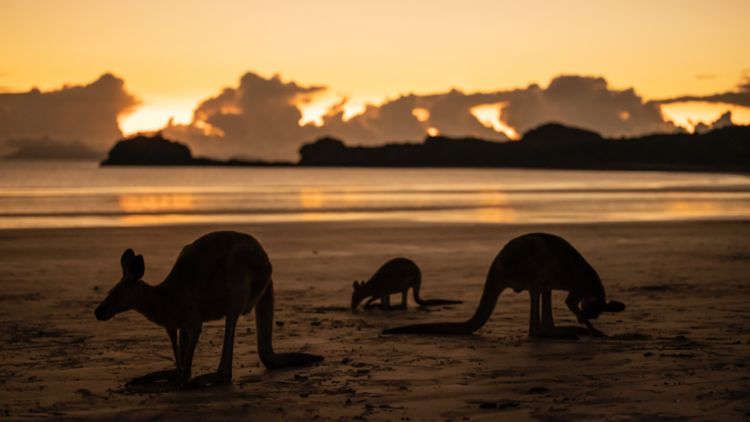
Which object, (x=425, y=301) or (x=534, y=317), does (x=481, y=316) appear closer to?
(x=534, y=317)

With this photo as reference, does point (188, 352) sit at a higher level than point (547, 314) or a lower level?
higher

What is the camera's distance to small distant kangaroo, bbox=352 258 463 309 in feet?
31.4

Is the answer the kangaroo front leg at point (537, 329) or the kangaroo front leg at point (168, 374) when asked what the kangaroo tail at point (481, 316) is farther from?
the kangaroo front leg at point (168, 374)

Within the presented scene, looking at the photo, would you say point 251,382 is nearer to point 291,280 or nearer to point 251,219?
point 291,280

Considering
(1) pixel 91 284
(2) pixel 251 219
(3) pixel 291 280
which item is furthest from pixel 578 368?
(2) pixel 251 219

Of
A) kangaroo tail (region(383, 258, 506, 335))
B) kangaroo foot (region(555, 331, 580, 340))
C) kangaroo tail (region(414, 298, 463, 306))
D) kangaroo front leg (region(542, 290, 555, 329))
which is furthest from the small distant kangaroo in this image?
kangaroo foot (region(555, 331, 580, 340))

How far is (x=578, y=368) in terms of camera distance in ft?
19.7

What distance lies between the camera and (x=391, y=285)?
9.66 meters

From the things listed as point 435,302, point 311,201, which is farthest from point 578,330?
point 311,201

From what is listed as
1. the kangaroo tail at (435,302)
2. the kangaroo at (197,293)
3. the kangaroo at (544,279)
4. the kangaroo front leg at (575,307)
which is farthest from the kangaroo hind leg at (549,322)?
the kangaroo at (197,293)

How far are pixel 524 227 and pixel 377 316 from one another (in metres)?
14.3

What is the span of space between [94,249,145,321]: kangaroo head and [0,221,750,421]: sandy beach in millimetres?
660

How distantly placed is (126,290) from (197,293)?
19.9 inches

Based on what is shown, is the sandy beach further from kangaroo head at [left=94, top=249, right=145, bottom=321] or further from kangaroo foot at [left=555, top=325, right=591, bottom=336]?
kangaroo head at [left=94, top=249, right=145, bottom=321]
